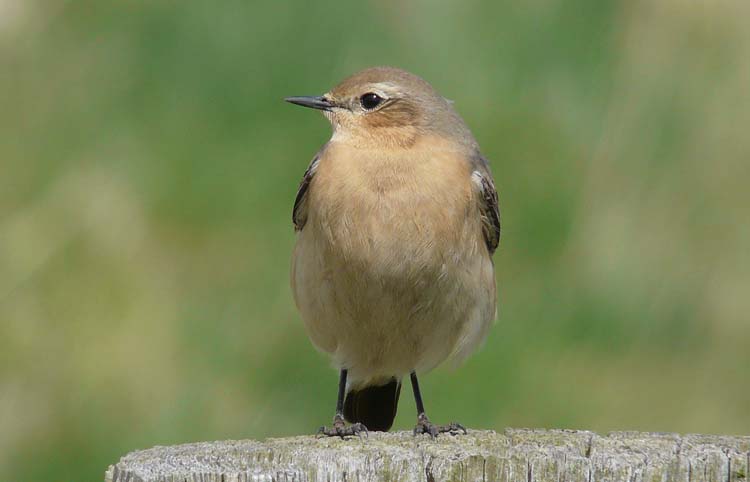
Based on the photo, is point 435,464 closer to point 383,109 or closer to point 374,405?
point 383,109

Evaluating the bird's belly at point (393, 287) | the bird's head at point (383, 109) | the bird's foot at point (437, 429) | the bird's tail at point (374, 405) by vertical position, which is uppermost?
the bird's head at point (383, 109)

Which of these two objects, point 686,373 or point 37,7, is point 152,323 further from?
point 686,373

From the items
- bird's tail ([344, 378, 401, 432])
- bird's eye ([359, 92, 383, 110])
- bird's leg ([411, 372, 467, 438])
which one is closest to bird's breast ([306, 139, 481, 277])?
bird's eye ([359, 92, 383, 110])

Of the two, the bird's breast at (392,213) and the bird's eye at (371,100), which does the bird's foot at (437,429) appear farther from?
the bird's eye at (371,100)

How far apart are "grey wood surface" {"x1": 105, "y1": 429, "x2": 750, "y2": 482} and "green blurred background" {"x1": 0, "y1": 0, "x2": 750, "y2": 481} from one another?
3.12m

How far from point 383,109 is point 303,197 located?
0.63 meters

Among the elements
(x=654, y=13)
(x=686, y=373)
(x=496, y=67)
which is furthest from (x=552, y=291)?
(x=654, y=13)

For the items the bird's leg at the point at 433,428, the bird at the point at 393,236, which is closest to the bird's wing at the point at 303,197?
the bird at the point at 393,236

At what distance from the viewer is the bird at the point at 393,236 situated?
6656 millimetres

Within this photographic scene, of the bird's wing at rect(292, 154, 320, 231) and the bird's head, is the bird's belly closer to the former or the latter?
the bird's wing at rect(292, 154, 320, 231)

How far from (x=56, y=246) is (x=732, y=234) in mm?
4347

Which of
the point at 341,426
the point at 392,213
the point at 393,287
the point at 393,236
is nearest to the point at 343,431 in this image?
the point at 341,426

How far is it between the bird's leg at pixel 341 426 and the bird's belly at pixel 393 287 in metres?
0.20

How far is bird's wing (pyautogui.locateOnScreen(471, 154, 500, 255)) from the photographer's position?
23.4 feet
